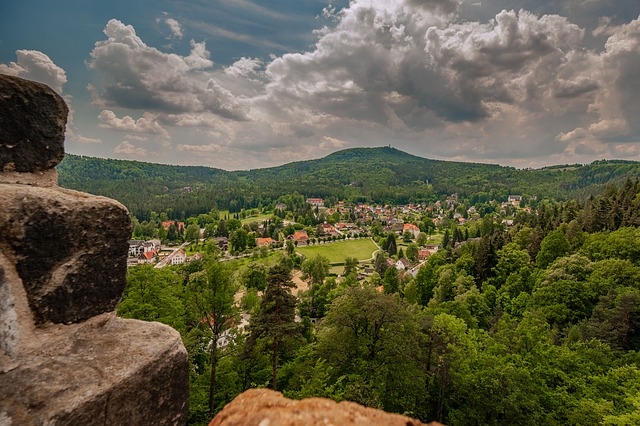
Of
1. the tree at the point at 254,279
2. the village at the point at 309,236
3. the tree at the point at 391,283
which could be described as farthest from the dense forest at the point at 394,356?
the village at the point at 309,236

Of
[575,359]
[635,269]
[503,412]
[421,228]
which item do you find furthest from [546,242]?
[421,228]

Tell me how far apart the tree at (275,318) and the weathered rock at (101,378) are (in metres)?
12.1

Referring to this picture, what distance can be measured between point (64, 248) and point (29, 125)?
130cm

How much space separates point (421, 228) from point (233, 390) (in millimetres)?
136924

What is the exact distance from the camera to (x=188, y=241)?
396ft

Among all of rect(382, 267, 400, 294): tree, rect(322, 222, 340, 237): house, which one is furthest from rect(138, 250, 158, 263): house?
rect(382, 267, 400, 294): tree

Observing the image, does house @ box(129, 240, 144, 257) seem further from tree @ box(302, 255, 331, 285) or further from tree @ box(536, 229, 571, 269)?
tree @ box(536, 229, 571, 269)

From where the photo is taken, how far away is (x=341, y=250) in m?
105

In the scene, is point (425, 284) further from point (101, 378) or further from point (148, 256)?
point (148, 256)

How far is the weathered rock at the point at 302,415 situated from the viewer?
220cm

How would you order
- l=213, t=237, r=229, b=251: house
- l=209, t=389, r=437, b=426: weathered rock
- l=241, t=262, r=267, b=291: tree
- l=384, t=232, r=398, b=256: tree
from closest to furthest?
l=209, t=389, r=437, b=426: weathered rock < l=241, t=262, r=267, b=291: tree < l=384, t=232, r=398, b=256: tree < l=213, t=237, r=229, b=251: house

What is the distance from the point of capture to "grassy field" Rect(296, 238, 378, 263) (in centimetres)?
9634

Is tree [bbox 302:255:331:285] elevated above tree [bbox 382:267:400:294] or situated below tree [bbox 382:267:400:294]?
below

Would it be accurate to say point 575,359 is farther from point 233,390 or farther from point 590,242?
point 590,242
